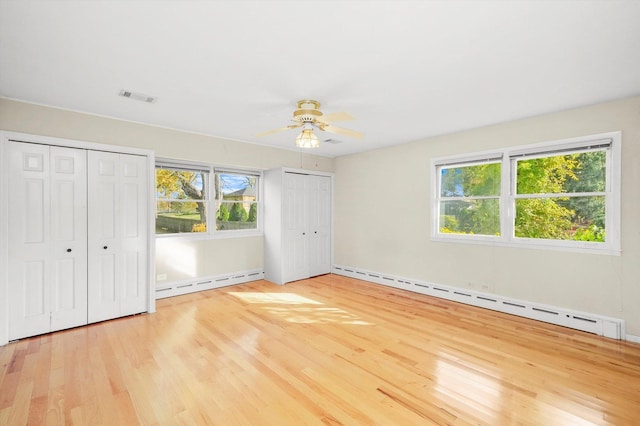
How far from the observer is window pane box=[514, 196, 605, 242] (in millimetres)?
3395

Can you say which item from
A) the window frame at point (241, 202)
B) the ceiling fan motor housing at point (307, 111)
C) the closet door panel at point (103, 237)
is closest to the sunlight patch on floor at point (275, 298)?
the window frame at point (241, 202)

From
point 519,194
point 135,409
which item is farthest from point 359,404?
point 519,194

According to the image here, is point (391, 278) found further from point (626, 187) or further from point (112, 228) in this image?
point (112, 228)

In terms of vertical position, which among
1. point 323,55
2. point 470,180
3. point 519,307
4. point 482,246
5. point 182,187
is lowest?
point 519,307

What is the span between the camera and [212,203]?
5066mm

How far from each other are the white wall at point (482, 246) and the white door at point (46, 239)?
14.6ft

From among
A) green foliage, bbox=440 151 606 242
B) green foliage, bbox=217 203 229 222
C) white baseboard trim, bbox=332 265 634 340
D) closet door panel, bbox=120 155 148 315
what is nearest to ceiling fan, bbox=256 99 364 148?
closet door panel, bbox=120 155 148 315

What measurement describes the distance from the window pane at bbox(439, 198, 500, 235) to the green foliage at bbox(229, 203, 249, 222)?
3.61 m

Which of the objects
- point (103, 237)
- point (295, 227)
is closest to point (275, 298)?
point (295, 227)

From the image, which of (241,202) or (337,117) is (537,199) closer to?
(337,117)

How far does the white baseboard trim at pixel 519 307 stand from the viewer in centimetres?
321

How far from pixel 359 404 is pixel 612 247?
3.40 metres

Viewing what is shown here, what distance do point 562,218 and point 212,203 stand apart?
5.25m

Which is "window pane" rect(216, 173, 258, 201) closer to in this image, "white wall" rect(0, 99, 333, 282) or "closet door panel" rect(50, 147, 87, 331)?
"white wall" rect(0, 99, 333, 282)
